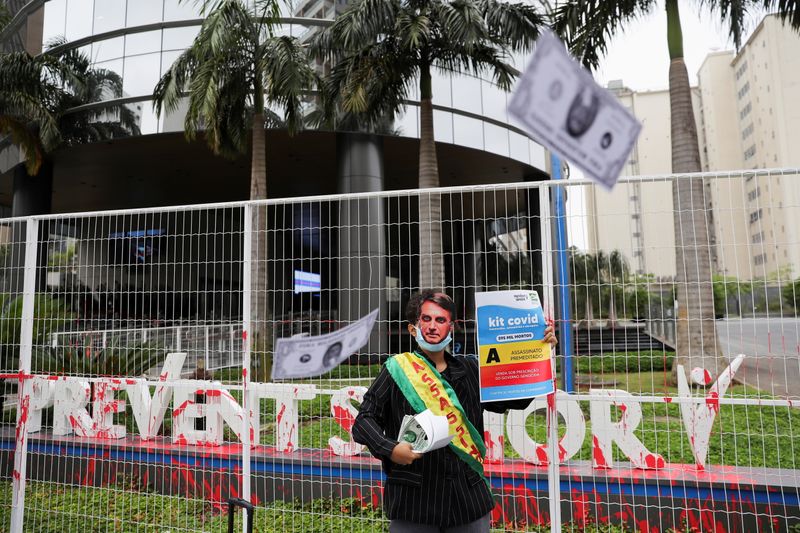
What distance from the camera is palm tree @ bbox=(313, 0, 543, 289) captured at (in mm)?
10363

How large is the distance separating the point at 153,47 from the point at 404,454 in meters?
17.3

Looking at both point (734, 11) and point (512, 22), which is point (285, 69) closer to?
point (512, 22)

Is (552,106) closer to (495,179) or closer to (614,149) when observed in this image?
(614,149)

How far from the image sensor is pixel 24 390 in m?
4.56

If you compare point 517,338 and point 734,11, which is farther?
point 734,11

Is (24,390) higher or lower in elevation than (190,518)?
higher

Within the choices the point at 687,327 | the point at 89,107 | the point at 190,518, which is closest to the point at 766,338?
the point at 687,327

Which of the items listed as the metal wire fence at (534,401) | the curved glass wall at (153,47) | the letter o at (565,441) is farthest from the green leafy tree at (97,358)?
the curved glass wall at (153,47)

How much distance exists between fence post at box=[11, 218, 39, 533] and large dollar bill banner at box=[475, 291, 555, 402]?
3.94 metres

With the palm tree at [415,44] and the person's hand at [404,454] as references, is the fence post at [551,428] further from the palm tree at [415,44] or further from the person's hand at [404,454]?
the palm tree at [415,44]

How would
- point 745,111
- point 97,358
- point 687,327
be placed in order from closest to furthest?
point 687,327
point 97,358
point 745,111

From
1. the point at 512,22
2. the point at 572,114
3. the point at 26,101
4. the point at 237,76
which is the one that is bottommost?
the point at 572,114

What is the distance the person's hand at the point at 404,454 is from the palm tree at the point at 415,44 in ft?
24.5

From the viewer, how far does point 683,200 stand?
8.04m
